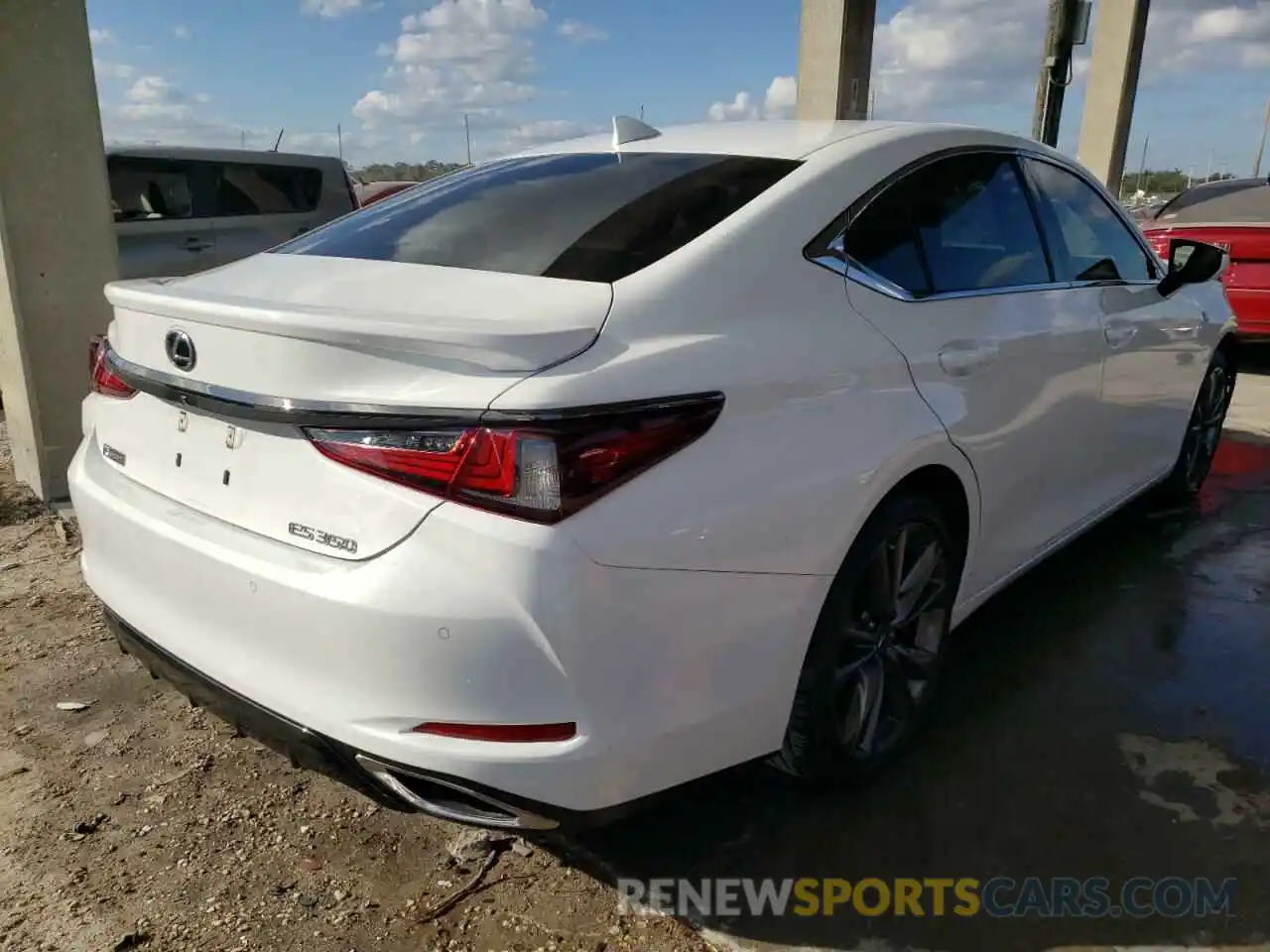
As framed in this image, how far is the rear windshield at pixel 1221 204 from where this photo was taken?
8305mm

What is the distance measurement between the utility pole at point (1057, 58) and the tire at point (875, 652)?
18.2ft

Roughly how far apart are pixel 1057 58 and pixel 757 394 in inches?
250

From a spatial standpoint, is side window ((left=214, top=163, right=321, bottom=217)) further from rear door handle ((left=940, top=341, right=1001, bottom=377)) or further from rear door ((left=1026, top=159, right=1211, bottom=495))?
rear door handle ((left=940, top=341, right=1001, bottom=377))

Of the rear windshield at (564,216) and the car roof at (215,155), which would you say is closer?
the rear windshield at (564,216)

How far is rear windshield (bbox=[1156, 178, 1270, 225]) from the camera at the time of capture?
8.30 meters

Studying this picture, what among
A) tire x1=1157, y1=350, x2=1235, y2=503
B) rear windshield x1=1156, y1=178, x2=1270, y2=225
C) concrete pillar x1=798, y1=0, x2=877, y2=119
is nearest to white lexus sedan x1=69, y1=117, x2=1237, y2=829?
tire x1=1157, y1=350, x2=1235, y2=503

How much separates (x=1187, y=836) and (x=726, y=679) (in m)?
1.31

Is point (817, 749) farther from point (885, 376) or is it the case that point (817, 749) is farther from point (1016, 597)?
point (1016, 597)

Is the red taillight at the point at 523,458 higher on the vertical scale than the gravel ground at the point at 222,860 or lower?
higher

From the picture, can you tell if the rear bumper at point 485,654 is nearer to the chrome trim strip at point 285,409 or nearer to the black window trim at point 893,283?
the chrome trim strip at point 285,409

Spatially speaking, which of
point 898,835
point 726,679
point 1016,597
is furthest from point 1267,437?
point 726,679

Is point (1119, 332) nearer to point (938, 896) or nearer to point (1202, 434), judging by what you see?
point (1202, 434)

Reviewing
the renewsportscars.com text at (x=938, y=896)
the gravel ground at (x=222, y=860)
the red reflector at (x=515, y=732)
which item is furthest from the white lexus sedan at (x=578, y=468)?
the gravel ground at (x=222, y=860)

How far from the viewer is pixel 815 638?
7.07ft
